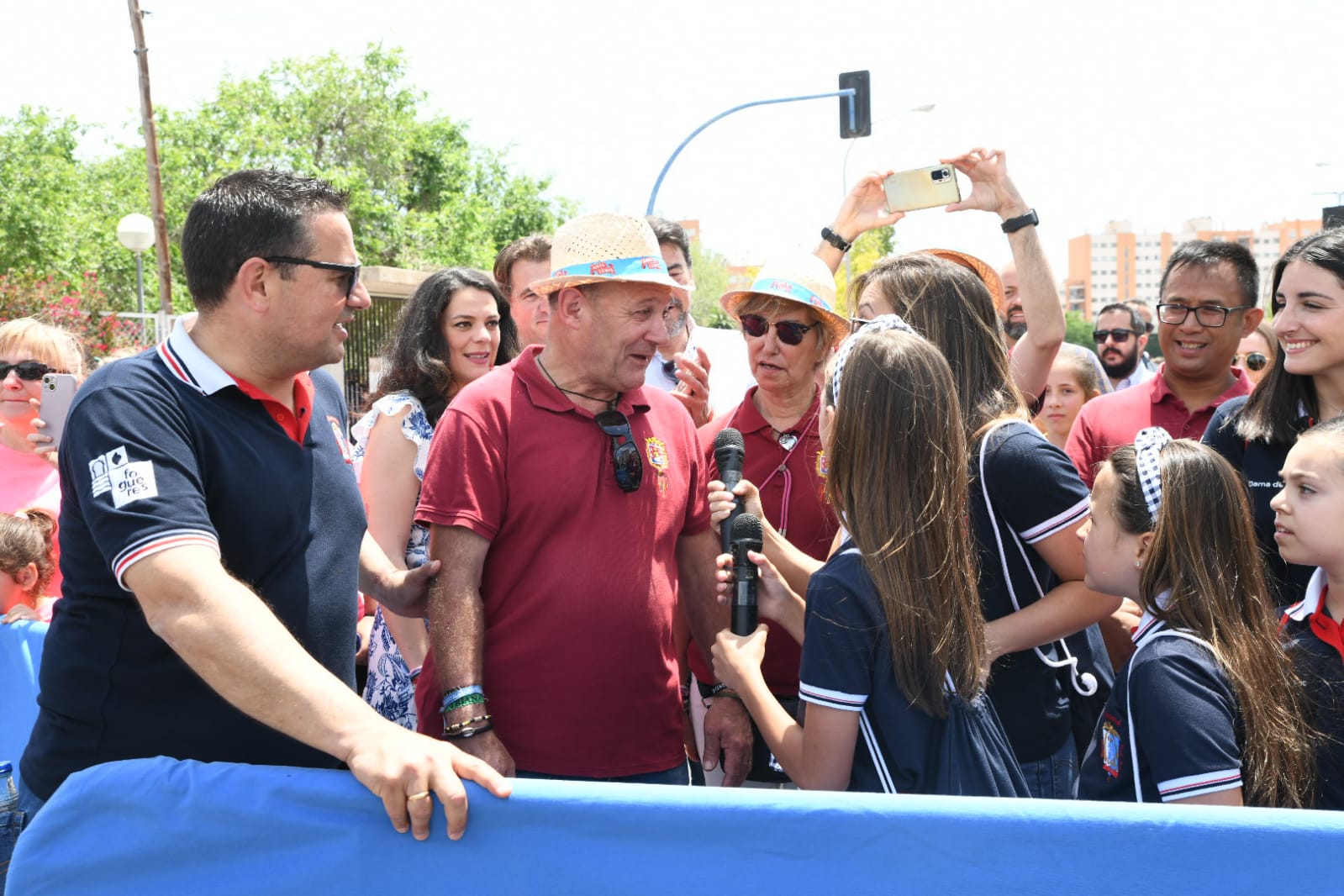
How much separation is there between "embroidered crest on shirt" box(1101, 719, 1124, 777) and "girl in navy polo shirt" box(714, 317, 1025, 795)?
0.18m

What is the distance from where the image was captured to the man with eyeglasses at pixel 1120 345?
7238 mm

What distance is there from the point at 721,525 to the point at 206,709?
3.97 feet

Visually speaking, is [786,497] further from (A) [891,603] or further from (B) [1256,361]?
(B) [1256,361]

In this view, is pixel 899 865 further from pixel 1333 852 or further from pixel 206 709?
pixel 206 709

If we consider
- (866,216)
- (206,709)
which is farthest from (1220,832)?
(866,216)

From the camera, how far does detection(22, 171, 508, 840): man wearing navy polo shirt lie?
1.83 metres

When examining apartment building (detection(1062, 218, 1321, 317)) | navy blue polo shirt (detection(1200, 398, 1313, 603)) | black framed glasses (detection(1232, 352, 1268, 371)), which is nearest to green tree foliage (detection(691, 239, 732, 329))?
black framed glasses (detection(1232, 352, 1268, 371))

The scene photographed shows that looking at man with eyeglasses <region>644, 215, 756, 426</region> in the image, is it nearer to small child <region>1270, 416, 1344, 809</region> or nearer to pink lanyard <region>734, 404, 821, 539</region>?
pink lanyard <region>734, 404, 821, 539</region>

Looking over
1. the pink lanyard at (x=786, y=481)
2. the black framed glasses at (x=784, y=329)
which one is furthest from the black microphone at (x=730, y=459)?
the black framed glasses at (x=784, y=329)

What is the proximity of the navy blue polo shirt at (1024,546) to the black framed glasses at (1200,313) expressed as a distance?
2060 mm

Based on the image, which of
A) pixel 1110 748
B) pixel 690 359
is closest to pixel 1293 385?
pixel 1110 748

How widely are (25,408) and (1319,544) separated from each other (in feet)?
15.7

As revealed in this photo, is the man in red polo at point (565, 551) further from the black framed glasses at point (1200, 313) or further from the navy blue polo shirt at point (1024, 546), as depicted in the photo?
the black framed glasses at point (1200, 313)

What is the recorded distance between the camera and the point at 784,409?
3580 mm
